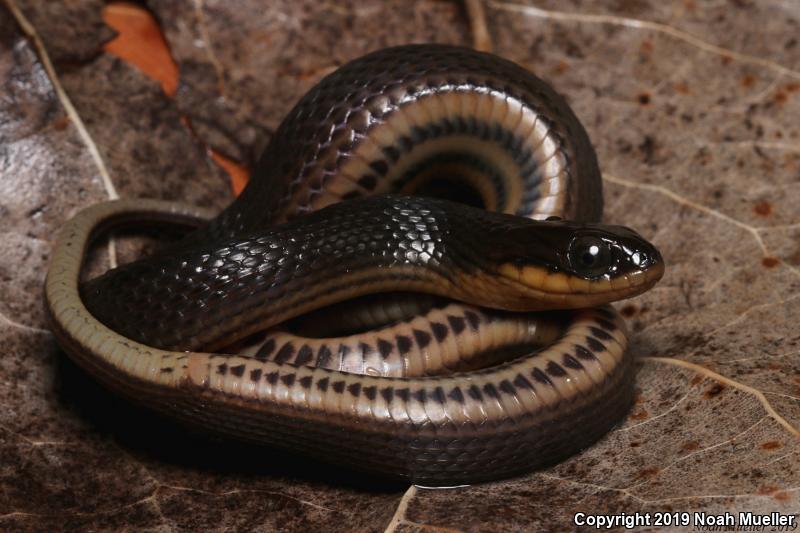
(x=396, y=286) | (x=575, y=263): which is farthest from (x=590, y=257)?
(x=396, y=286)

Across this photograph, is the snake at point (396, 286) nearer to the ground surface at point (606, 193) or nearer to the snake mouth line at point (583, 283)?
the snake mouth line at point (583, 283)

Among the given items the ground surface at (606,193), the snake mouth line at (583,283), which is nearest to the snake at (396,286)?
the snake mouth line at (583,283)

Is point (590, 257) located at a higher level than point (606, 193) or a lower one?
higher

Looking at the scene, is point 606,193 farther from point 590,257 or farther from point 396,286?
point 396,286

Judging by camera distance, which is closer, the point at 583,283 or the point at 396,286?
the point at 583,283

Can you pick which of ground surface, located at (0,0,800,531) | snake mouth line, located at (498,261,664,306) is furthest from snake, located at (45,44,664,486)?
ground surface, located at (0,0,800,531)

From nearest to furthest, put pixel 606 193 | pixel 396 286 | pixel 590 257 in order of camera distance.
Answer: pixel 590 257 < pixel 396 286 < pixel 606 193

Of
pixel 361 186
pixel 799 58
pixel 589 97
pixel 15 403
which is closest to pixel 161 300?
pixel 15 403
